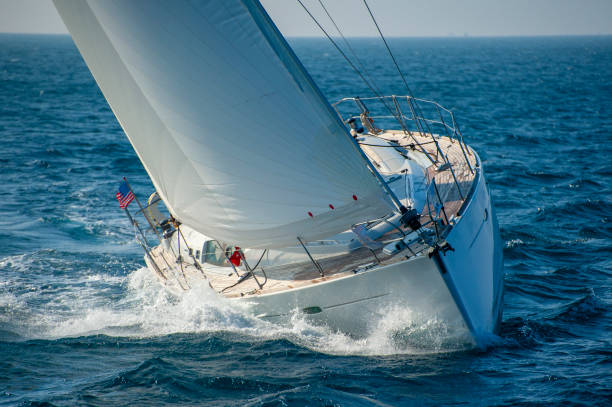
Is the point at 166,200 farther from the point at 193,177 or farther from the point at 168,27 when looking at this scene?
the point at 168,27

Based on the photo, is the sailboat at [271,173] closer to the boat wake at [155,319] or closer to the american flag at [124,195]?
the boat wake at [155,319]

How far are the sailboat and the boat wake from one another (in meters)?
0.22

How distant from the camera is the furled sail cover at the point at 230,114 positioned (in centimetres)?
750

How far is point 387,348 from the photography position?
8508 mm

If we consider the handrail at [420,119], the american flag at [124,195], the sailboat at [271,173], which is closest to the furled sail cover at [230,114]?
the sailboat at [271,173]

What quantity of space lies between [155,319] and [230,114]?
440 centimetres

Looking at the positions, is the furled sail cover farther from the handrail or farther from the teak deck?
the handrail

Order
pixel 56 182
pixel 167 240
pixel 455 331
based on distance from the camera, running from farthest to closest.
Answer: pixel 56 182 → pixel 167 240 → pixel 455 331

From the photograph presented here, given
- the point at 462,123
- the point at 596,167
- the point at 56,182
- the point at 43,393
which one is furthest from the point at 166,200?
the point at 462,123

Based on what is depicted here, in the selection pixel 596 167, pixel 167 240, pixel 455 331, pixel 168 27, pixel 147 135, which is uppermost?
pixel 168 27

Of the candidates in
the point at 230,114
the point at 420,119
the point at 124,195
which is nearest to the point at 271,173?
the point at 230,114

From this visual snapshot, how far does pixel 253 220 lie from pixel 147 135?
1961mm

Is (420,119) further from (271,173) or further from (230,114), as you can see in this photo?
(230,114)

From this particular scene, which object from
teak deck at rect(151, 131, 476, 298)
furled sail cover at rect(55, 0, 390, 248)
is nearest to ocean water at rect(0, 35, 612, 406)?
teak deck at rect(151, 131, 476, 298)
